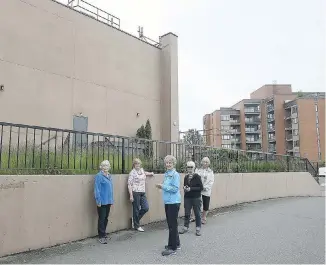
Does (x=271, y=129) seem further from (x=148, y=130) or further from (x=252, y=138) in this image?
(x=148, y=130)

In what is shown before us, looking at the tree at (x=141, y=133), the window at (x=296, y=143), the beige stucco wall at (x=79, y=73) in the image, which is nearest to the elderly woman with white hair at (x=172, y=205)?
the beige stucco wall at (x=79, y=73)

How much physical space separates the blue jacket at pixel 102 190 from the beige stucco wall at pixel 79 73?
7.26 metres

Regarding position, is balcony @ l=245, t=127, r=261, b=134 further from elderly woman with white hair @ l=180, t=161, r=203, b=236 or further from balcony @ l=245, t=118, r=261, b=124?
elderly woman with white hair @ l=180, t=161, r=203, b=236

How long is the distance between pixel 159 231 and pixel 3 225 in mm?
3179

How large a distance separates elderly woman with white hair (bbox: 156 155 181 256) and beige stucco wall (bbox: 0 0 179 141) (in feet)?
28.0

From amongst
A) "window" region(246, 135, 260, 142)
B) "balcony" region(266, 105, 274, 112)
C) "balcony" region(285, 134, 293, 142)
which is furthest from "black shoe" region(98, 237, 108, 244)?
Result: "window" region(246, 135, 260, 142)

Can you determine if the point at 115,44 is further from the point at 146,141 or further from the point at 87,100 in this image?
the point at 146,141

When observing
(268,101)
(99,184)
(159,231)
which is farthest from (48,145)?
(268,101)

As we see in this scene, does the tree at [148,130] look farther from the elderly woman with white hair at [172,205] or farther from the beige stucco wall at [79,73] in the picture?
the elderly woman with white hair at [172,205]

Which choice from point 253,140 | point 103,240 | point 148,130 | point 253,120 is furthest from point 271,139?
point 103,240

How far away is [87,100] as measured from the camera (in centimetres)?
1528

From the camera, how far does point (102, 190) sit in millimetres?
6539

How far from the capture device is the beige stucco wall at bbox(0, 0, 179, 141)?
12.8 metres

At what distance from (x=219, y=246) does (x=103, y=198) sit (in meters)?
2.24
